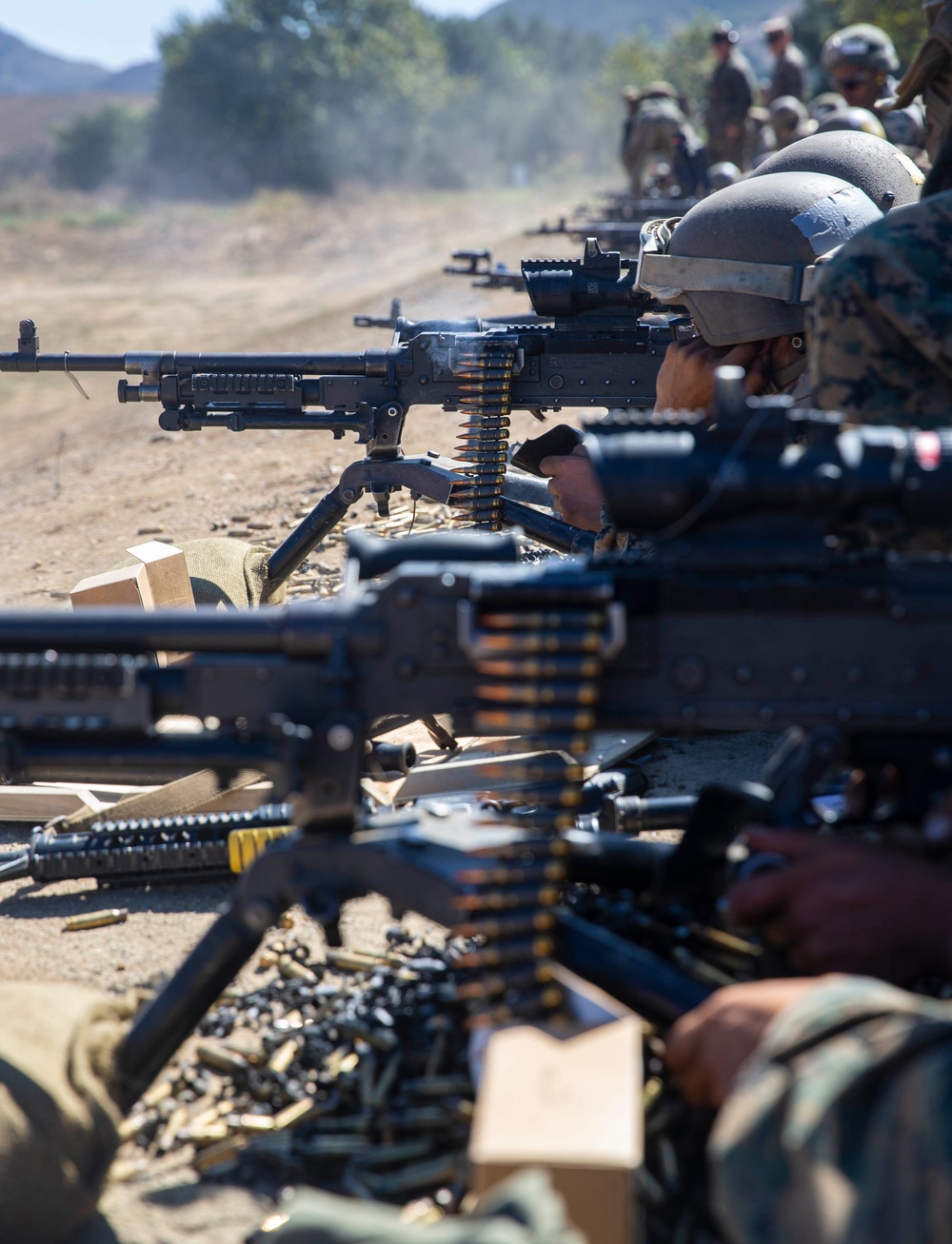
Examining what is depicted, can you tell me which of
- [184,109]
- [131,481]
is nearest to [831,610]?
[131,481]

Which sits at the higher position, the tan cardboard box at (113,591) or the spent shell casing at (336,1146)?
the tan cardboard box at (113,591)

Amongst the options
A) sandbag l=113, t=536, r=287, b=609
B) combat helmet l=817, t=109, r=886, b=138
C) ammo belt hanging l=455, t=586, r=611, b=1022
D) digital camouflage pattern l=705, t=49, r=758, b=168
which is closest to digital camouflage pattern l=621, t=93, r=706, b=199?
digital camouflage pattern l=705, t=49, r=758, b=168

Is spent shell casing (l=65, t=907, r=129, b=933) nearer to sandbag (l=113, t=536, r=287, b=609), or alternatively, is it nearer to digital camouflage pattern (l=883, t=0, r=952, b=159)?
sandbag (l=113, t=536, r=287, b=609)

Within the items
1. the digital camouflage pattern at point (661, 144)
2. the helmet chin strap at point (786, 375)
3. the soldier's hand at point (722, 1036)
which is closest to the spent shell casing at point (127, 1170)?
the soldier's hand at point (722, 1036)

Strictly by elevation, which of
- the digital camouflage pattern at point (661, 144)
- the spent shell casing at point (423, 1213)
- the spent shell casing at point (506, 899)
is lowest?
the spent shell casing at point (423, 1213)

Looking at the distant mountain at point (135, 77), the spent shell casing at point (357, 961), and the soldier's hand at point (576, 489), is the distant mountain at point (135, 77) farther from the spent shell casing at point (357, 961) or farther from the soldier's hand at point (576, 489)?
the spent shell casing at point (357, 961)

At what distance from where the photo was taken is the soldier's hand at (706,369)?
4.69m

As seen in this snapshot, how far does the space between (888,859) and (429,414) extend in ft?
33.9

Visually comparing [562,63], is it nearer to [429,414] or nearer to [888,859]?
[429,414]

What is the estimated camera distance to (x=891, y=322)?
3137 millimetres

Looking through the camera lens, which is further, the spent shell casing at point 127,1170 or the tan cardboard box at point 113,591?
the tan cardboard box at point 113,591

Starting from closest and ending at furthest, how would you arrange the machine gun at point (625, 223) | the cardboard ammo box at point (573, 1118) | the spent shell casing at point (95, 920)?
the cardboard ammo box at point (573, 1118) < the spent shell casing at point (95, 920) < the machine gun at point (625, 223)

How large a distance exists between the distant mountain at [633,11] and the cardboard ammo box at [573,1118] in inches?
6817

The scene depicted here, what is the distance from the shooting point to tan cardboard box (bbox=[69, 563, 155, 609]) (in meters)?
5.64
